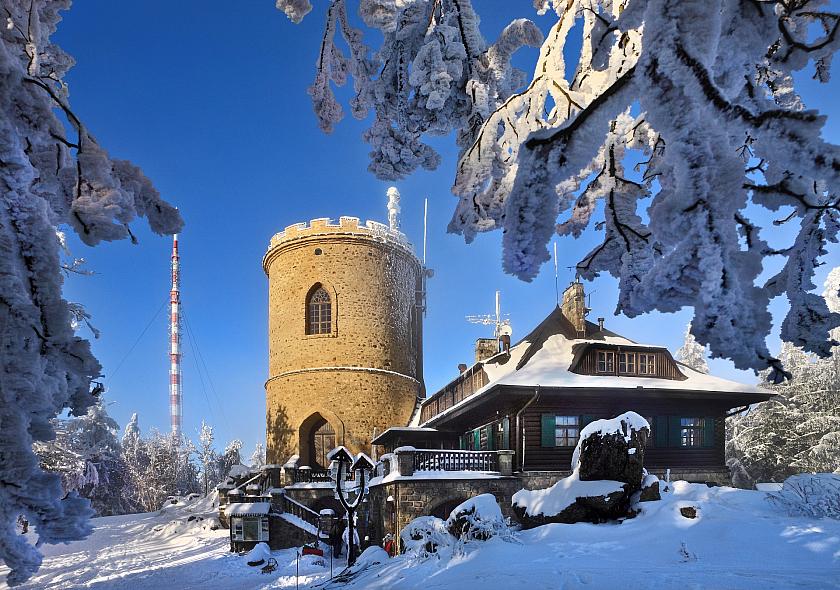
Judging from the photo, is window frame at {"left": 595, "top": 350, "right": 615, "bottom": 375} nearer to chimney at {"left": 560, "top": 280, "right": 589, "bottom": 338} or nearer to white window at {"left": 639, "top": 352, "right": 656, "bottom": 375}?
white window at {"left": 639, "top": 352, "right": 656, "bottom": 375}

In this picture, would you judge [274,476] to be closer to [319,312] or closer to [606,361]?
[319,312]

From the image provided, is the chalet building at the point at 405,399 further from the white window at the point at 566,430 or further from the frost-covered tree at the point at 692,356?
the frost-covered tree at the point at 692,356

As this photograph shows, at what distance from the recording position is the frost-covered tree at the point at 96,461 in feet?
79.0

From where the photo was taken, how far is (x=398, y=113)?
489cm

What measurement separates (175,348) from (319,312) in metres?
32.8

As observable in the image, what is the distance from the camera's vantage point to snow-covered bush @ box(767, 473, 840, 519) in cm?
937

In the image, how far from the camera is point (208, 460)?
6025 centimetres

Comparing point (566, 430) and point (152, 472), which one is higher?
point (566, 430)

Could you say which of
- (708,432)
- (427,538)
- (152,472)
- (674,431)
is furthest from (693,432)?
(152,472)

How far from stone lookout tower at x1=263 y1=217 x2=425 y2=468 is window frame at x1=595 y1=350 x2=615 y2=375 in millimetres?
10505

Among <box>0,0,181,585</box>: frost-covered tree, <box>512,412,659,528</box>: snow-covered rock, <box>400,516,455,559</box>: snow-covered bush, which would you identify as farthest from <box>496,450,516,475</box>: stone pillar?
<box>0,0,181,585</box>: frost-covered tree

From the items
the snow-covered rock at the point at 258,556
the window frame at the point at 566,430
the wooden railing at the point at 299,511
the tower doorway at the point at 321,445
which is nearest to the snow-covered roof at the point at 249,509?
the snow-covered rock at the point at 258,556

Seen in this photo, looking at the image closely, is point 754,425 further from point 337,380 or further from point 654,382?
point 337,380

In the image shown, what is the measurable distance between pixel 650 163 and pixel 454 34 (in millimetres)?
1614
